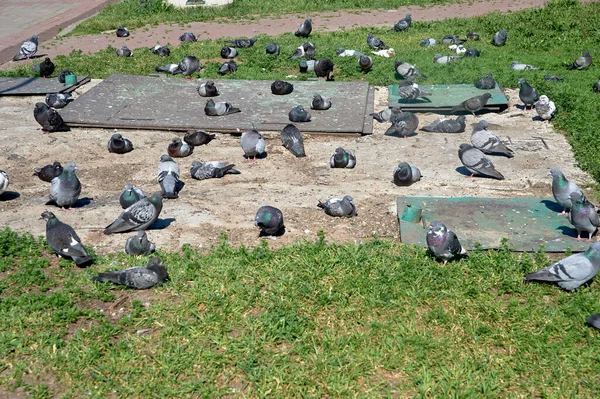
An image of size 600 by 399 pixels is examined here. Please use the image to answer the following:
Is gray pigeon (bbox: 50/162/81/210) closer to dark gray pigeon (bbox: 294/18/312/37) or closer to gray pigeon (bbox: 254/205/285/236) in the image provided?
gray pigeon (bbox: 254/205/285/236)

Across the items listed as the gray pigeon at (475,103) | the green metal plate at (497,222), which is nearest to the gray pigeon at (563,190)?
the green metal plate at (497,222)

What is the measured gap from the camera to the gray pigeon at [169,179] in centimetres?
869

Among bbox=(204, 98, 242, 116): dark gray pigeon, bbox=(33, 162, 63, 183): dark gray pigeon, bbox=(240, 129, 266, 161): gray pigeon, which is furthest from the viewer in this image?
bbox=(204, 98, 242, 116): dark gray pigeon

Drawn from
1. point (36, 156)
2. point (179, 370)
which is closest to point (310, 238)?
point (179, 370)

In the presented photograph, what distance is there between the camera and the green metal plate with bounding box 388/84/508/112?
1195cm

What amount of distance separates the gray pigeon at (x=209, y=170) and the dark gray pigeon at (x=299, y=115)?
2.02 metres

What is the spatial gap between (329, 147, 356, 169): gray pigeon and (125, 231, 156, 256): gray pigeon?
343cm

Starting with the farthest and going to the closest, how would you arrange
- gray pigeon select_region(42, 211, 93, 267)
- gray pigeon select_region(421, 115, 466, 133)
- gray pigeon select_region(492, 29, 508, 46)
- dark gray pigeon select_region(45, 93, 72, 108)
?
gray pigeon select_region(492, 29, 508, 46), dark gray pigeon select_region(45, 93, 72, 108), gray pigeon select_region(421, 115, 466, 133), gray pigeon select_region(42, 211, 93, 267)

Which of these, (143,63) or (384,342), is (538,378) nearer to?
(384,342)

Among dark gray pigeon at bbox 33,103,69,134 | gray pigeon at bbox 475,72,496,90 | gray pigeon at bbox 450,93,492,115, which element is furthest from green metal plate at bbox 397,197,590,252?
dark gray pigeon at bbox 33,103,69,134

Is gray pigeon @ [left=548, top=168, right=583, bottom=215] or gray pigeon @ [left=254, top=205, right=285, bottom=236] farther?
gray pigeon @ [left=548, top=168, right=583, bottom=215]

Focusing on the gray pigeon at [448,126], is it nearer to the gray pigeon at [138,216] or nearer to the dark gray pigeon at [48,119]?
the gray pigeon at [138,216]

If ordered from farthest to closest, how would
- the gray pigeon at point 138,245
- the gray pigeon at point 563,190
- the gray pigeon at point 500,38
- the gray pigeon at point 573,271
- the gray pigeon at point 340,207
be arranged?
the gray pigeon at point 500,38
the gray pigeon at point 340,207
the gray pigeon at point 563,190
the gray pigeon at point 138,245
the gray pigeon at point 573,271

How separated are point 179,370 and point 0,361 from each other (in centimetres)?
149
